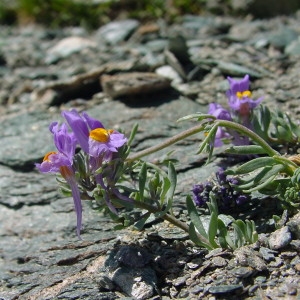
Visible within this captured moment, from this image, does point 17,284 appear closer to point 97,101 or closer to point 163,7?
point 97,101

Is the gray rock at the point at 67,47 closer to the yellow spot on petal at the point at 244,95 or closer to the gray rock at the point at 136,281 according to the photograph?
the yellow spot on petal at the point at 244,95

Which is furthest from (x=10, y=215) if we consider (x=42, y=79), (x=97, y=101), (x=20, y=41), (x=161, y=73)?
(x=20, y=41)

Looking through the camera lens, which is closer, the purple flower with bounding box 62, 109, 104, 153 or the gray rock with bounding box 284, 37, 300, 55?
the purple flower with bounding box 62, 109, 104, 153

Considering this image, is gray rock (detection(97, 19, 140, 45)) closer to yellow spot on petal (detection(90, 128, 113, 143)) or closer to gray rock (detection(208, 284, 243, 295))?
yellow spot on petal (detection(90, 128, 113, 143))

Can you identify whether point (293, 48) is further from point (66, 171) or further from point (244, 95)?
point (66, 171)

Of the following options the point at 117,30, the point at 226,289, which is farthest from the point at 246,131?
the point at 117,30

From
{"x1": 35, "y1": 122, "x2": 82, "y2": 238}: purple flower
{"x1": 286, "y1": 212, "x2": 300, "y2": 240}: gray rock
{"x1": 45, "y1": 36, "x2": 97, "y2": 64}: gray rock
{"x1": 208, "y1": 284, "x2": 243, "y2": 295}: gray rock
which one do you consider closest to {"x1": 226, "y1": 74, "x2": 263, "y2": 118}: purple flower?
{"x1": 286, "y1": 212, "x2": 300, "y2": 240}: gray rock
